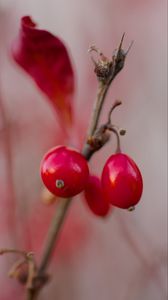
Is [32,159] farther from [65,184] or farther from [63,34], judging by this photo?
[65,184]

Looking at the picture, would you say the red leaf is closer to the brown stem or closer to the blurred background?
the brown stem

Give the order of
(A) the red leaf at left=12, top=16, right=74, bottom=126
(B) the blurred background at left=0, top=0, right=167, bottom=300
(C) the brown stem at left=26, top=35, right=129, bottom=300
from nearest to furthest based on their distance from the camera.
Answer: (C) the brown stem at left=26, top=35, right=129, bottom=300 → (A) the red leaf at left=12, top=16, right=74, bottom=126 → (B) the blurred background at left=0, top=0, right=167, bottom=300

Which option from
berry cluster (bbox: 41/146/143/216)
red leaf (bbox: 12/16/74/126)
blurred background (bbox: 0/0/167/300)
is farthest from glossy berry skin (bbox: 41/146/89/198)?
blurred background (bbox: 0/0/167/300)

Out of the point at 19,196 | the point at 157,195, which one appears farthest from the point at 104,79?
the point at 157,195

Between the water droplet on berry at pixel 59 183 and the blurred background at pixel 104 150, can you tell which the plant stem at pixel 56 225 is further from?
the blurred background at pixel 104 150

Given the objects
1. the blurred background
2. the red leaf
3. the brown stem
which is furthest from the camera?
the blurred background
